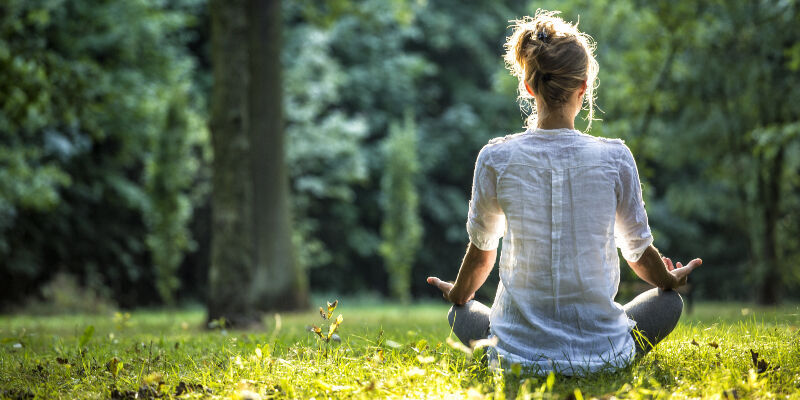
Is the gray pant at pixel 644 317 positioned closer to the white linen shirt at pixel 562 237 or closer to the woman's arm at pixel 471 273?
the woman's arm at pixel 471 273

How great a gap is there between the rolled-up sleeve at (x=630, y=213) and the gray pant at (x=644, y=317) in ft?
0.87

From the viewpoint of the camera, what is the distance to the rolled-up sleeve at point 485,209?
2.95m

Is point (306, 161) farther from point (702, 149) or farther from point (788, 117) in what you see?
point (788, 117)

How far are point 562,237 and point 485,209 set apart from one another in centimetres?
33

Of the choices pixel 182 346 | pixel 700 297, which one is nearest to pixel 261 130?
pixel 182 346

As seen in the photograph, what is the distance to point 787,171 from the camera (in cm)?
1519

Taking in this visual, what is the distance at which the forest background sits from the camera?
13.0 metres

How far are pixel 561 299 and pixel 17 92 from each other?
8116 mm

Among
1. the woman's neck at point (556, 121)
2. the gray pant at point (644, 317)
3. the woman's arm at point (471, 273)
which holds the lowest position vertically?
the gray pant at point (644, 317)

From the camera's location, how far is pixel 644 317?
3135 mm

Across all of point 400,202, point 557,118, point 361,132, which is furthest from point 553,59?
point 361,132

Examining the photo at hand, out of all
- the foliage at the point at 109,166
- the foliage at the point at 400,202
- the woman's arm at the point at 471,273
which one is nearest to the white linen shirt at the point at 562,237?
the woman's arm at the point at 471,273

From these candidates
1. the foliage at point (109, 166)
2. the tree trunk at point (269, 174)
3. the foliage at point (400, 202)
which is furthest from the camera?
the foliage at point (400, 202)

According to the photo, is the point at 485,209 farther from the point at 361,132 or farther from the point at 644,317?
the point at 361,132
